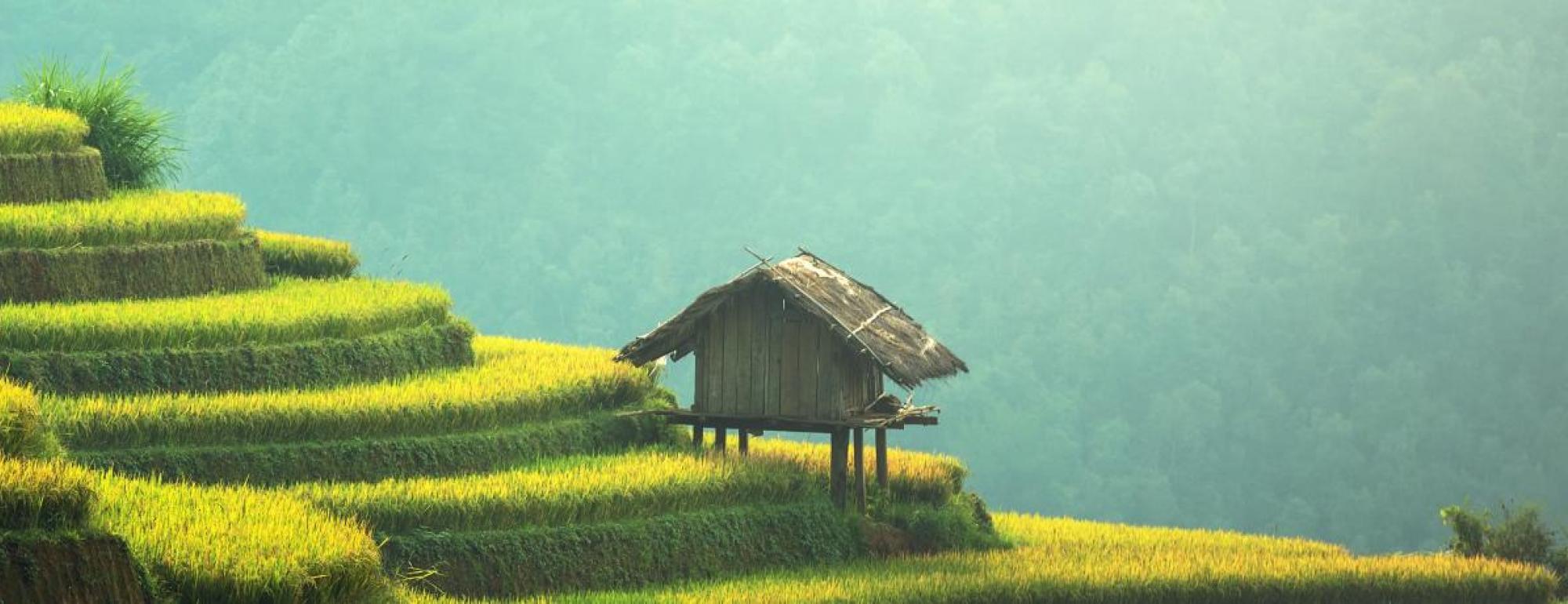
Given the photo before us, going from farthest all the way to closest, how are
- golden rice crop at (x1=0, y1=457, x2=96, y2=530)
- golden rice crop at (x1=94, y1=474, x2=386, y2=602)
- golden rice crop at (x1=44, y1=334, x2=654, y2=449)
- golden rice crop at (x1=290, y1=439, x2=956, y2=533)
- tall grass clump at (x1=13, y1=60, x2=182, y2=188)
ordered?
tall grass clump at (x1=13, y1=60, x2=182, y2=188) < golden rice crop at (x1=44, y1=334, x2=654, y2=449) < golden rice crop at (x1=290, y1=439, x2=956, y2=533) < golden rice crop at (x1=94, y1=474, x2=386, y2=602) < golden rice crop at (x1=0, y1=457, x2=96, y2=530)

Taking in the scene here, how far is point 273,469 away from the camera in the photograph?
20844 mm

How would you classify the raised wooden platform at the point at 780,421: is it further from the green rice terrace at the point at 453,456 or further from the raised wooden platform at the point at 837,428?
the green rice terrace at the point at 453,456

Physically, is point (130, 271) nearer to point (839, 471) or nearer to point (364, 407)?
point (364, 407)

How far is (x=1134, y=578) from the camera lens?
22078 mm

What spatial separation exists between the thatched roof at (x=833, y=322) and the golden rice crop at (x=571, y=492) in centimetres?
138

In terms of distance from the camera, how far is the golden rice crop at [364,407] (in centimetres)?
2050

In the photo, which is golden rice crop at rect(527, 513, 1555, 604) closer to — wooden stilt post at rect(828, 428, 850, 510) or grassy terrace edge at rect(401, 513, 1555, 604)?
grassy terrace edge at rect(401, 513, 1555, 604)

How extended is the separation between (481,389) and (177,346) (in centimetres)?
348

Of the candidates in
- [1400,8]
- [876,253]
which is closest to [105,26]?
[876,253]

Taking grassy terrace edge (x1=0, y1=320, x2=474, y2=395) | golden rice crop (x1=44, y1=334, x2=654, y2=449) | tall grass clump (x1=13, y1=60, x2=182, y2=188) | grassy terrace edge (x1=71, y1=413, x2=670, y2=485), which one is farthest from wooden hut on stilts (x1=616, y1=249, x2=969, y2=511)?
tall grass clump (x1=13, y1=60, x2=182, y2=188)

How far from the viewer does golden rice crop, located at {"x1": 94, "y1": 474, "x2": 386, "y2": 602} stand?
13.6m

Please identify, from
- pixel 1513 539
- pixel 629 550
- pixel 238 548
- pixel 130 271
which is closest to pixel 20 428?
pixel 238 548

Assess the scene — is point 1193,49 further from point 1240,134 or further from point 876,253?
point 876,253

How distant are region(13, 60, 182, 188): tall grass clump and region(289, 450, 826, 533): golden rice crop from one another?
9.82 meters
